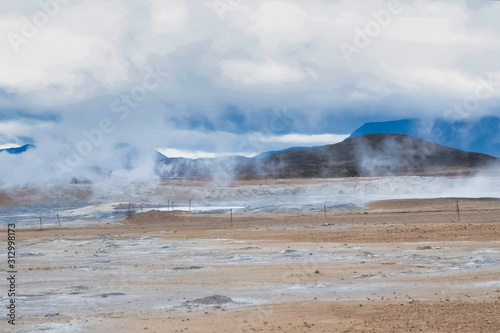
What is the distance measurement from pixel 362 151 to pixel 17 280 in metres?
184

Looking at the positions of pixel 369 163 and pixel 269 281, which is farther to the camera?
pixel 369 163

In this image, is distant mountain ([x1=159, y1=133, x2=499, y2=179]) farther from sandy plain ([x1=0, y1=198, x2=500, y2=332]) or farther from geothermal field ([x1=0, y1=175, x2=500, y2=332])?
sandy plain ([x1=0, y1=198, x2=500, y2=332])

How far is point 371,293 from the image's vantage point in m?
14.4

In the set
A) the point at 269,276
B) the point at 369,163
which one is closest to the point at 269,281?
the point at 269,276

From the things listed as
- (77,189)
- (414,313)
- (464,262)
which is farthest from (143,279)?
(77,189)

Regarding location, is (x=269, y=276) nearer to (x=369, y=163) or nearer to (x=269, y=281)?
(x=269, y=281)

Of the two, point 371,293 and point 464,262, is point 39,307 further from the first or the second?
point 464,262

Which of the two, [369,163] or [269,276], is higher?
[369,163]

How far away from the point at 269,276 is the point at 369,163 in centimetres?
16358

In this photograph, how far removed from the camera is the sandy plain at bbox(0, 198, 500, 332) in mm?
11930

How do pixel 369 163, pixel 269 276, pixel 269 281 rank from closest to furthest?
1. pixel 269 281
2. pixel 269 276
3. pixel 369 163

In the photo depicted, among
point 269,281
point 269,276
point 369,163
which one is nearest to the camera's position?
point 269,281

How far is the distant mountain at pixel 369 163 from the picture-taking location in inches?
6043

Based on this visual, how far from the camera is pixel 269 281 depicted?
16.6 m
